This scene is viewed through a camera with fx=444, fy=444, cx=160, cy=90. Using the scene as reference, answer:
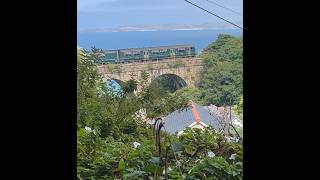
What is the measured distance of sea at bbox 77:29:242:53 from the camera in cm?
113

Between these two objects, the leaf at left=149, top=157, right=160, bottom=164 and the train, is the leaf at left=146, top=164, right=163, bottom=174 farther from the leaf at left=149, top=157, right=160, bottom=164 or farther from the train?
the train

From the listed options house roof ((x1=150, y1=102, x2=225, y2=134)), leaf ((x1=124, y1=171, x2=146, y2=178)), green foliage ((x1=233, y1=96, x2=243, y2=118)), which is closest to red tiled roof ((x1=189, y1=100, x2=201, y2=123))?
house roof ((x1=150, y1=102, x2=225, y2=134))

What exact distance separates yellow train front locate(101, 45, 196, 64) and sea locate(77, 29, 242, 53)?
1 cm

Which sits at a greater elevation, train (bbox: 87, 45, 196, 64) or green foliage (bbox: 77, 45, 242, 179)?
train (bbox: 87, 45, 196, 64)

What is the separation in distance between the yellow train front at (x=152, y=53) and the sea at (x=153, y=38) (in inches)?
→ 0.4

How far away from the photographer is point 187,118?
1.20 meters

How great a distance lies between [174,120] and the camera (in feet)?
3.93

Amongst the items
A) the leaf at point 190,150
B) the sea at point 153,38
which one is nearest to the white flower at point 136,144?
the leaf at point 190,150
